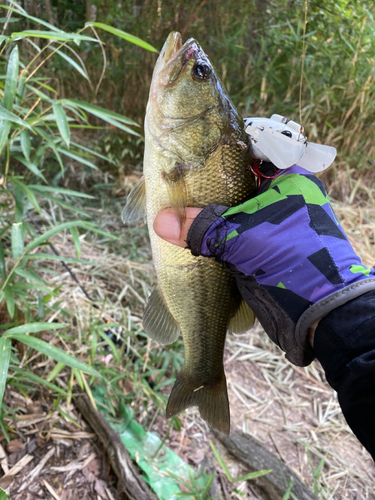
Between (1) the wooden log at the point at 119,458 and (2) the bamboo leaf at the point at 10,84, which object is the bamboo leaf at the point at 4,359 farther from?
(2) the bamboo leaf at the point at 10,84

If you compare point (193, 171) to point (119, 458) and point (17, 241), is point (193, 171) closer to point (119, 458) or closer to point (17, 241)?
point (17, 241)

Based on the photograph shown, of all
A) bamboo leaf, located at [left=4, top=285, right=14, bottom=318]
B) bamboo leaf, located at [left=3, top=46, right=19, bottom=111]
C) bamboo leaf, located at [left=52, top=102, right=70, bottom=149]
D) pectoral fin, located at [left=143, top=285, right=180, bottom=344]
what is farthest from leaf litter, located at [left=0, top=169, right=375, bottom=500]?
bamboo leaf, located at [left=3, top=46, right=19, bottom=111]

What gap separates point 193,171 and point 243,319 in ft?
2.18

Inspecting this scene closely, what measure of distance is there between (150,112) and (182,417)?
192 cm

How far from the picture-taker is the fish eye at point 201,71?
126cm

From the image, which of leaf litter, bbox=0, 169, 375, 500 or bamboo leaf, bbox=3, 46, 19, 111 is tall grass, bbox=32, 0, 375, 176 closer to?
leaf litter, bbox=0, 169, 375, 500

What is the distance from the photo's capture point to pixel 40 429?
1.82 meters

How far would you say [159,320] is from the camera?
146cm

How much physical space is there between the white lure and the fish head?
0.13 metres

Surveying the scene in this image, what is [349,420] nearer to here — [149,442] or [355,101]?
[149,442]

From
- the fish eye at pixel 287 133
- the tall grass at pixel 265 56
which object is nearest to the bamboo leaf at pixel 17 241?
the fish eye at pixel 287 133

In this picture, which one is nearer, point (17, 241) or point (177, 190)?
point (177, 190)

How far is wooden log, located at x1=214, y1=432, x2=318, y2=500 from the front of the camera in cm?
182

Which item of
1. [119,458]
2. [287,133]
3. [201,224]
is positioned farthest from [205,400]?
[287,133]
